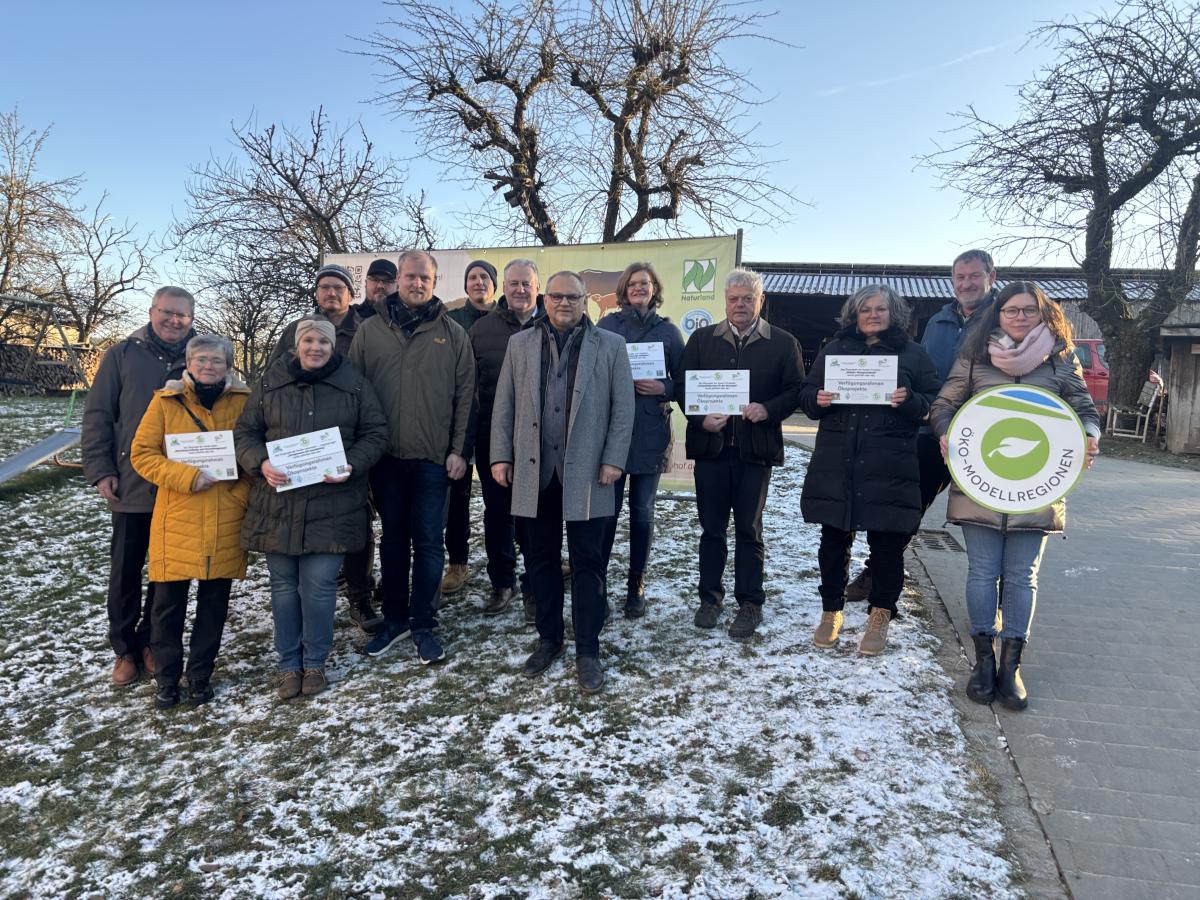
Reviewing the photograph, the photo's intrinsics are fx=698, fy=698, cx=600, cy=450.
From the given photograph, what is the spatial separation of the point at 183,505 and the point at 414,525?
1.07 metres

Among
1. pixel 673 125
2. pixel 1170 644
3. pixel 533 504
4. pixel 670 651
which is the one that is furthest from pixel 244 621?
pixel 673 125

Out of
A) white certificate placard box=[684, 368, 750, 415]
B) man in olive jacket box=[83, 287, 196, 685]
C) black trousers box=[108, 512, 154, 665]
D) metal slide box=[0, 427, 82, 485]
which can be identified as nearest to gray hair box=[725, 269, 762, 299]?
white certificate placard box=[684, 368, 750, 415]

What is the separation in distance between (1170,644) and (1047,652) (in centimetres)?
77

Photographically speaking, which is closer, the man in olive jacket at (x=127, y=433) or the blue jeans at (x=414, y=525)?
the man in olive jacket at (x=127, y=433)

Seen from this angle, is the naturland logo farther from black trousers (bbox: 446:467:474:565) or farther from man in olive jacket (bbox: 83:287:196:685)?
man in olive jacket (bbox: 83:287:196:685)

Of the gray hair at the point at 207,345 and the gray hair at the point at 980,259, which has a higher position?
→ the gray hair at the point at 980,259

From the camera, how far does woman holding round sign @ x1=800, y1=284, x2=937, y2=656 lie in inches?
137

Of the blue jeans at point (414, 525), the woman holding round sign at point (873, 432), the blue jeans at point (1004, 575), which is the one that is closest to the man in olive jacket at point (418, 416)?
the blue jeans at point (414, 525)

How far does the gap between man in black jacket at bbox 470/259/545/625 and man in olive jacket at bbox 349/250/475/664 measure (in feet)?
1.11

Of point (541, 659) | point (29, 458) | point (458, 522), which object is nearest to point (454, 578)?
point (458, 522)

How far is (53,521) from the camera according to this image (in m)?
6.60

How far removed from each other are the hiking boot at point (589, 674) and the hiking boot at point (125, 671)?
2275mm

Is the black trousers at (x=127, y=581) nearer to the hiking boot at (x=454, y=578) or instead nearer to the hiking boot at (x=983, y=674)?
the hiking boot at (x=454, y=578)

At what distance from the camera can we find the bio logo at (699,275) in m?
6.71
